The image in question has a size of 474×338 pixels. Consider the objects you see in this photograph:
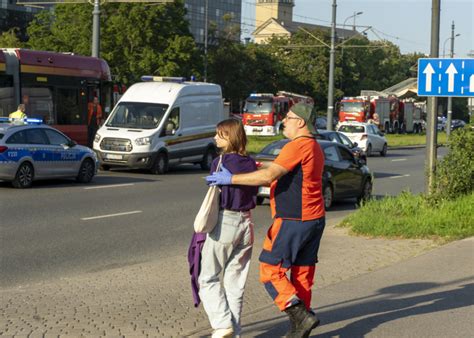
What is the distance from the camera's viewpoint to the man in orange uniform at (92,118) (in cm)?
2806

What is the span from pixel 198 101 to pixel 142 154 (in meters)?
3.14

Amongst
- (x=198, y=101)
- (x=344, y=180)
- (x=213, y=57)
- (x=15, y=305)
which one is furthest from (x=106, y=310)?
(x=213, y=57)

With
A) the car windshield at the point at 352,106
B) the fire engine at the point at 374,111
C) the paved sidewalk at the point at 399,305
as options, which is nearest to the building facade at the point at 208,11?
the fire engine at the point at 374,111

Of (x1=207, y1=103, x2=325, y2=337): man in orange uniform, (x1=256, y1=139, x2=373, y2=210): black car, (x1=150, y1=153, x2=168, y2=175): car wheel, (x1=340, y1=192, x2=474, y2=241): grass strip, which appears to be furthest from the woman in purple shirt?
(x1=150, y1=153, x2=168, y2=175): car wheel

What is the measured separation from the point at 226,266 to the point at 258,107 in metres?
50.4

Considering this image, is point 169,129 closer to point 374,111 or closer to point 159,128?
point 159,128

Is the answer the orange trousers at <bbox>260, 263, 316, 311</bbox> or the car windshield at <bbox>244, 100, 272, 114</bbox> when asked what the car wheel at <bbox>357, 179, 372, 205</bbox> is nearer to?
the orange trousers at <bbox>260, 263, 316, 311</bbox>

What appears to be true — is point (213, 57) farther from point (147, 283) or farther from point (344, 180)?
point (147, 283)

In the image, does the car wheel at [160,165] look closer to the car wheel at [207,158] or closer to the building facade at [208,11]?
the car wheel at [207,158]

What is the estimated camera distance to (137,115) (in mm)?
25047

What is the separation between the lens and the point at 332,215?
16656 millimetres

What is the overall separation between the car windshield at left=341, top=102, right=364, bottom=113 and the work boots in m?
57.9

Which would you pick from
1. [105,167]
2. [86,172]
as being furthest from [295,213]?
[105,167]

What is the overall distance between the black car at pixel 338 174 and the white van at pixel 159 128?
23.6ft
